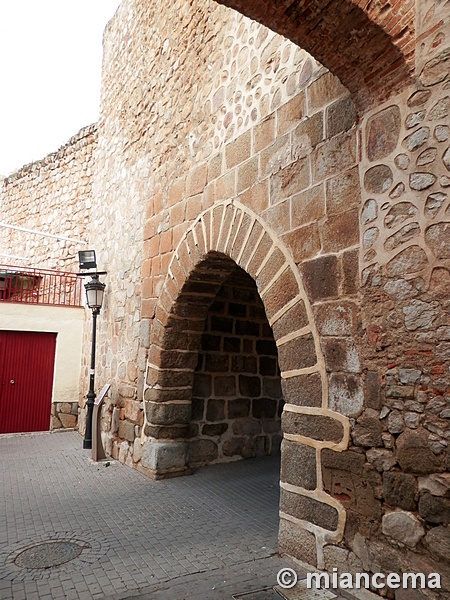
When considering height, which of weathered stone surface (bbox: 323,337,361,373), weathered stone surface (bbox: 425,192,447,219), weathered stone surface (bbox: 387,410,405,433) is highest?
weathered stone surface (bbox: 425,192,447,219)

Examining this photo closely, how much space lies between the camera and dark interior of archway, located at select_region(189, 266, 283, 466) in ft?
16.4

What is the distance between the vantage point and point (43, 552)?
9.57 ft

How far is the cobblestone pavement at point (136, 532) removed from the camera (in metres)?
2.51

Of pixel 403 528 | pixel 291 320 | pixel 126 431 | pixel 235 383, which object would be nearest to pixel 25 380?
pixel 126 431

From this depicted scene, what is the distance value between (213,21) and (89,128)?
19.2 feet

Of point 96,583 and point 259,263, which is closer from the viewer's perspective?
point 96,583

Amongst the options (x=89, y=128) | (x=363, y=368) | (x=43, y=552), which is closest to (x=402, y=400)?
(x=363, y=368)

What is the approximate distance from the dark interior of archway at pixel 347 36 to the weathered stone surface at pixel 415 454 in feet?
5.51

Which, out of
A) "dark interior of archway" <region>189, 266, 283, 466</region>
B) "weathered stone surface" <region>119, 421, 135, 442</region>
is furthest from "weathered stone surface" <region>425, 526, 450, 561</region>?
"weathered stone surface" <region>119, 421, 135, 442</region>

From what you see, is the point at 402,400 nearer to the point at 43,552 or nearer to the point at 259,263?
the point at 259,263

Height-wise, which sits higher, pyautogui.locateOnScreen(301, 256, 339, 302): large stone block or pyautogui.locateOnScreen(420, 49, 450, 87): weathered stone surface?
pyautogui.locateOnScreen(420, 49, 450, 87): weathered stone surface

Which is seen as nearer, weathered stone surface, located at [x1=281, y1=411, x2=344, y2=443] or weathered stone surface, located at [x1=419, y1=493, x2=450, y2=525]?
weathered stone surface, located at [x1=419, y1=493, x2=450, y2=525]

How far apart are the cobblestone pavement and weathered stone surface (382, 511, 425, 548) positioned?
71 cm

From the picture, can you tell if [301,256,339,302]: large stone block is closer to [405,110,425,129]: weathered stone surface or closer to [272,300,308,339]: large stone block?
[272,300,308,339]: large stone block
